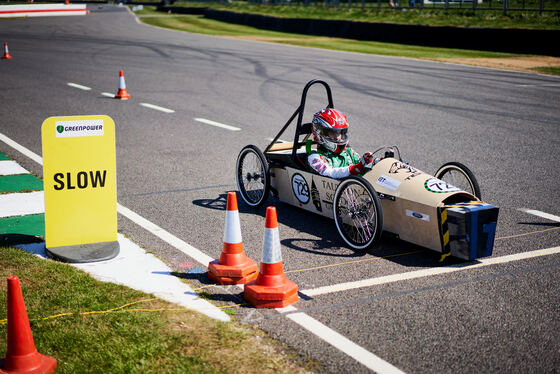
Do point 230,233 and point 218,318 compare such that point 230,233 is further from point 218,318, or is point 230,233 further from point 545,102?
point 545,102

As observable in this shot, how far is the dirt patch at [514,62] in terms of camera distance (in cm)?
2214

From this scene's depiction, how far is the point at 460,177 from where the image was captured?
6.94 meters

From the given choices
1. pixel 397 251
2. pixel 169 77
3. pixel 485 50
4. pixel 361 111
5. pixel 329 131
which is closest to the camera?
pixel 397 251

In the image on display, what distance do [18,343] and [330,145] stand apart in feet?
13.7

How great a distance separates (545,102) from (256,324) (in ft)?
42.3

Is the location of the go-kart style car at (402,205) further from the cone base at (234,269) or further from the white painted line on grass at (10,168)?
the white painted line on grass at (10,168)

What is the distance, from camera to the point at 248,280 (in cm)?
551

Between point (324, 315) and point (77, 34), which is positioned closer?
point (324, 315)

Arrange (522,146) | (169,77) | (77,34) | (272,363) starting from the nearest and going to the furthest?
(272,363) → (522,146) → (169,77) → (77,34)

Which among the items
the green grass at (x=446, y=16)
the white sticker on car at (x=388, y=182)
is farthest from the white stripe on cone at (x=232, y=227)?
the green grass at (x=446, y=16)

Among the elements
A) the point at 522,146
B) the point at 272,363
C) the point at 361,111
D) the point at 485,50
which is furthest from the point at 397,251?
the point at 485,50

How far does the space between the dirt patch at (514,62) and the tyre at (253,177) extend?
1589cm

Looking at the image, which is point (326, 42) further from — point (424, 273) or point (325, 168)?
point (424, 273)

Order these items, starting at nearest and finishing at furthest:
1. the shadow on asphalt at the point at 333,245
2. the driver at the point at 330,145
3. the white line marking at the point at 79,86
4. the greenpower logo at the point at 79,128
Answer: the greenpower logo at the point at 79,128 → the shadow on asphalt at the point at 333,245 → the driver at the point at 330,145 → the white line marking at the point at 79,86
